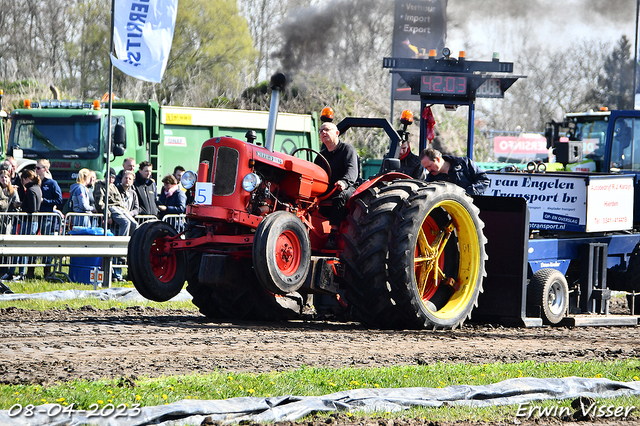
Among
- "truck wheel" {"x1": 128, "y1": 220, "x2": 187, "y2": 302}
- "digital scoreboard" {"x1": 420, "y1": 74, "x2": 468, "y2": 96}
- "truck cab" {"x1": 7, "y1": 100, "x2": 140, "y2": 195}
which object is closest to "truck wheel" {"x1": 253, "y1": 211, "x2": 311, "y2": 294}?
"truck wheel" {"x1": 128, "y1": 220, "x2": 187, "y2": 302}

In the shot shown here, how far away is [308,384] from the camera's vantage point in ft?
17.2

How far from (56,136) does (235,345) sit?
11334 mm

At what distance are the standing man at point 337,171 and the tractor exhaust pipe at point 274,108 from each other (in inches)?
23.8

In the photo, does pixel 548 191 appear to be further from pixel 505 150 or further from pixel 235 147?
pixel 505 150

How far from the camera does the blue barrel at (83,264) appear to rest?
12305 mm

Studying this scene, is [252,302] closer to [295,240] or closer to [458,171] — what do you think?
[295,240]

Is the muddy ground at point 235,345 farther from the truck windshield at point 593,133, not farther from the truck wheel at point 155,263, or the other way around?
the truck windshield at point 593,133

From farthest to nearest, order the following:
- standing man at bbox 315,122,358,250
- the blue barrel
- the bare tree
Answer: the bare tree < the blue barrel < standing man at bbox 315,122,358,250

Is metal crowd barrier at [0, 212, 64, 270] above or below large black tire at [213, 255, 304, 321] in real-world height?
above

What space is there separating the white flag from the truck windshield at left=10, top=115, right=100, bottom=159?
4.00 m

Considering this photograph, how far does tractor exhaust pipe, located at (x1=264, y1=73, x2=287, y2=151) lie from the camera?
789 centimetres

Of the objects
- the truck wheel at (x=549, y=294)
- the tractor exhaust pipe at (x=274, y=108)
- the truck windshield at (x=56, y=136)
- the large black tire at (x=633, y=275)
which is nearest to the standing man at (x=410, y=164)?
the truck wheel at (x=549, y=294)

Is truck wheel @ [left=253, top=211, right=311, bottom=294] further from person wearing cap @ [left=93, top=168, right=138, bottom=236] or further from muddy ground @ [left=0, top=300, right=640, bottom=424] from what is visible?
person wearing cap @ [left=93, top=168, right=138, bottom=236]

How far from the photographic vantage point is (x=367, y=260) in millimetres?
7742
